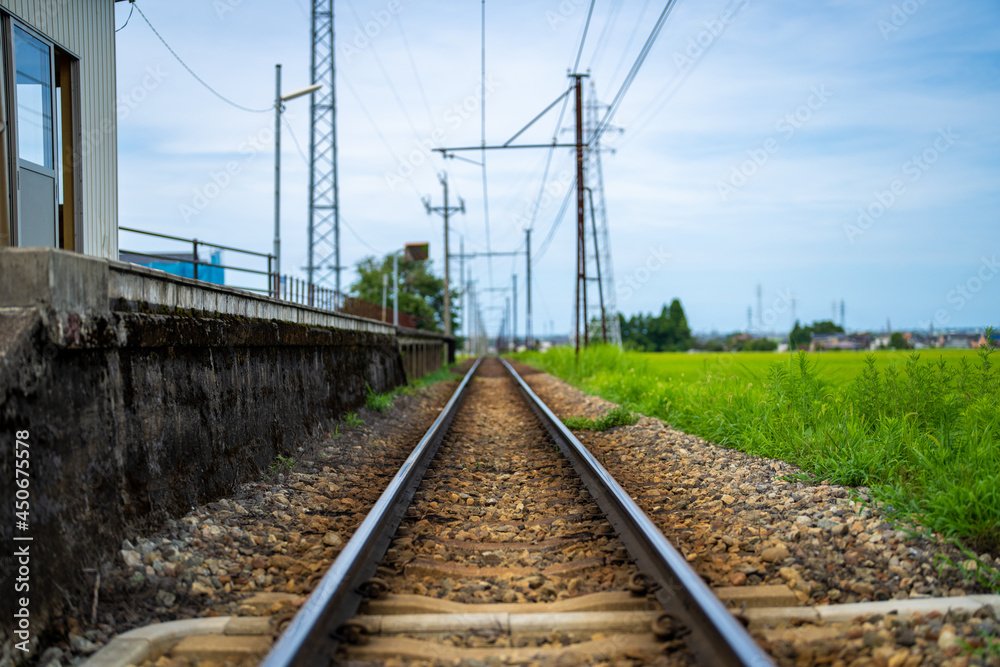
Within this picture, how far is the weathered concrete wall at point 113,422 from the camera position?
3090 millimetres

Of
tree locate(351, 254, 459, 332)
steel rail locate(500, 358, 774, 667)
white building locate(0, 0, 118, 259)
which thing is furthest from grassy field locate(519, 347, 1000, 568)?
tree locate(351, 254, 459, 332)

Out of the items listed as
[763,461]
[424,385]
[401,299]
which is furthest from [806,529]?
[401,299]

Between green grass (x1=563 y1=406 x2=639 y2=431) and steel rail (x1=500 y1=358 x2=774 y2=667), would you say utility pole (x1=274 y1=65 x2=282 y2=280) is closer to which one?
green grass (x1=563 y1=406 x2=639 y2=431)

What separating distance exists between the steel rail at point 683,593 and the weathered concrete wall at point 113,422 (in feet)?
8.82

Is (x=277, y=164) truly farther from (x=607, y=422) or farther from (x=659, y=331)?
(x=659, y=331)

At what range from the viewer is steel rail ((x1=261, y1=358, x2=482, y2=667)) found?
251cm

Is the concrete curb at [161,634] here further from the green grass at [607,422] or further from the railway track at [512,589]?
the green grass at [607,422]

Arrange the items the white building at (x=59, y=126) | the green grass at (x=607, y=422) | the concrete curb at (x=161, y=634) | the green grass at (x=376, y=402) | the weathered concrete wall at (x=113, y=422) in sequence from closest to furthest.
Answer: the concrete curb at (x=161, y=634), the weathered concrete wall at (x=113, y=422), the white building at (x=59, y=126), the green grass at (x=607, y=422), the green grass at (x=376, y=402)

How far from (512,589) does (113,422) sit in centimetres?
238

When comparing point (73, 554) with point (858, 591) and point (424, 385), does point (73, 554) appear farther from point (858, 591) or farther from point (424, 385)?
point (424, 385)

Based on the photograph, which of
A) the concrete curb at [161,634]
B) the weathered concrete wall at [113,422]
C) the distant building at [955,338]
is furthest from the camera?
the distant building at [955,338]

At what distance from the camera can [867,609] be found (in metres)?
3.05

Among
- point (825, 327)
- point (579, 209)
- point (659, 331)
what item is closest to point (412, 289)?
point (659, 331)

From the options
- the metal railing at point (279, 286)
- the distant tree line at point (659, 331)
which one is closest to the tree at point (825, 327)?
the distant tree line at point (659, 331)
